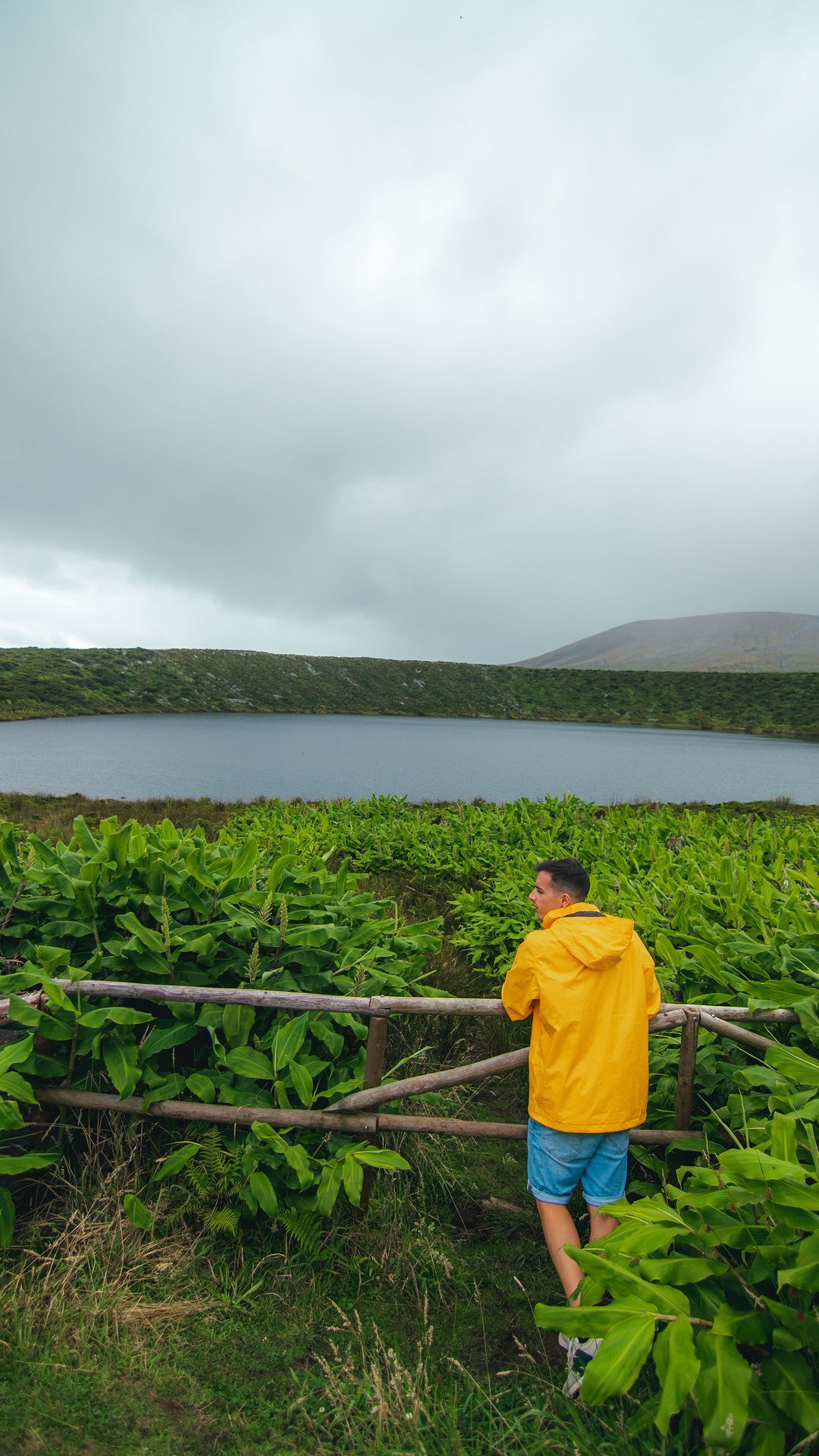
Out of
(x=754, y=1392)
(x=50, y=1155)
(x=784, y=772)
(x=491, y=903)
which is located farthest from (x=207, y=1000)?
(x=784, y=772)

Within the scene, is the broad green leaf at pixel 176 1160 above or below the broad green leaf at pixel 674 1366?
below

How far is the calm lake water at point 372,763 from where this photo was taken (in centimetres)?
3067

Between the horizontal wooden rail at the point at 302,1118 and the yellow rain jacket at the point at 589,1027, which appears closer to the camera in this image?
the yellow rain jacket at the point at 589,1027

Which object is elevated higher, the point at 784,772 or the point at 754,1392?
the point at 754,1392

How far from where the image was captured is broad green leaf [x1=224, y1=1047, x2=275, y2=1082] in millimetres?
3123

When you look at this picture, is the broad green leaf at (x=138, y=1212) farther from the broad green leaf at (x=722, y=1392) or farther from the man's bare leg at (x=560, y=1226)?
the broad green leaf at (x=722, y=1392)

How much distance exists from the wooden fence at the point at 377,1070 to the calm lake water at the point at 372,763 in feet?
59.2

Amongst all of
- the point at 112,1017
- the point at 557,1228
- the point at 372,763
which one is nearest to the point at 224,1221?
the point at 112,1017

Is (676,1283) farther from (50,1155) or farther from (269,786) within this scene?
(269,786)

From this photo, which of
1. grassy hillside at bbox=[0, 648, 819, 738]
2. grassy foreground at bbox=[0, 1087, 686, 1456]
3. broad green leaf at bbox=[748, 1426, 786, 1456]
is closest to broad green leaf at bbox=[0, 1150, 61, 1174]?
grassy foreground at bbox=[0, 1087, 686, 1456]

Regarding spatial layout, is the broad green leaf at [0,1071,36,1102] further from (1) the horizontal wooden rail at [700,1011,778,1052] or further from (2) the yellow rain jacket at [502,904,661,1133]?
(1) the horizontal wooden rail at [700,1011,778,1052]

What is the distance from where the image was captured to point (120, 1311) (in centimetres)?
271

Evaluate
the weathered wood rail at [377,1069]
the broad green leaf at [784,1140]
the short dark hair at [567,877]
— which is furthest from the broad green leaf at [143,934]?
the broad green leaf at [784,1140]

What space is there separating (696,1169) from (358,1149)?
1.65 m
